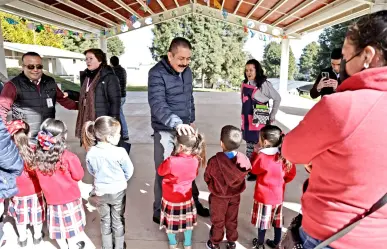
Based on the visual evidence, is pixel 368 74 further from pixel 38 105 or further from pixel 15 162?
pixel 38 105

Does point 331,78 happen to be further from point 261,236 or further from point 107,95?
point 107,95

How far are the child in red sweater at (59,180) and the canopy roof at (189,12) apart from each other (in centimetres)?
443

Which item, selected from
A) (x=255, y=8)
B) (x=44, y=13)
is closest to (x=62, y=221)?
(x=44, y=13)

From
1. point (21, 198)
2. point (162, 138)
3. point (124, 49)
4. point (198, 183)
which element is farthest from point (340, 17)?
point (124, 49)

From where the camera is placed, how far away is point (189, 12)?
964cm

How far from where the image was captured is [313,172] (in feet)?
3.50

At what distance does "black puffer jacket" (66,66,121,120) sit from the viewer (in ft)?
9.22

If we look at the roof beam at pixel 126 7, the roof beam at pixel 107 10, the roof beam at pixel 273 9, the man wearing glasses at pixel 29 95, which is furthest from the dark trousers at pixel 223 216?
the roof beam at pixel 126 7

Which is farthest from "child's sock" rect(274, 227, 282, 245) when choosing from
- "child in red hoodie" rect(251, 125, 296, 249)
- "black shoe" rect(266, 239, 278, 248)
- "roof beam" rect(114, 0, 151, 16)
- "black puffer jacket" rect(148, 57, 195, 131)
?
"roof beam" rect(114, 0, 151, 16)

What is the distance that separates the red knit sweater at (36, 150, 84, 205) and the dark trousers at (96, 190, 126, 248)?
9.3 inches

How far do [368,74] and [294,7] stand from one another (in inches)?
291

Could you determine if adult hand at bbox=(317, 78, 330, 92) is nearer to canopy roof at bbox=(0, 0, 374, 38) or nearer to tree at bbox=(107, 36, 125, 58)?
canopy roof at bbox=(0, 0, 374, 38)

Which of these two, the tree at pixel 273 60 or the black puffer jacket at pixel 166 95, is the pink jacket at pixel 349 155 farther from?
the tree at pixel 273 60

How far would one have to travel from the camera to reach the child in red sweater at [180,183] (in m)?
2.11
